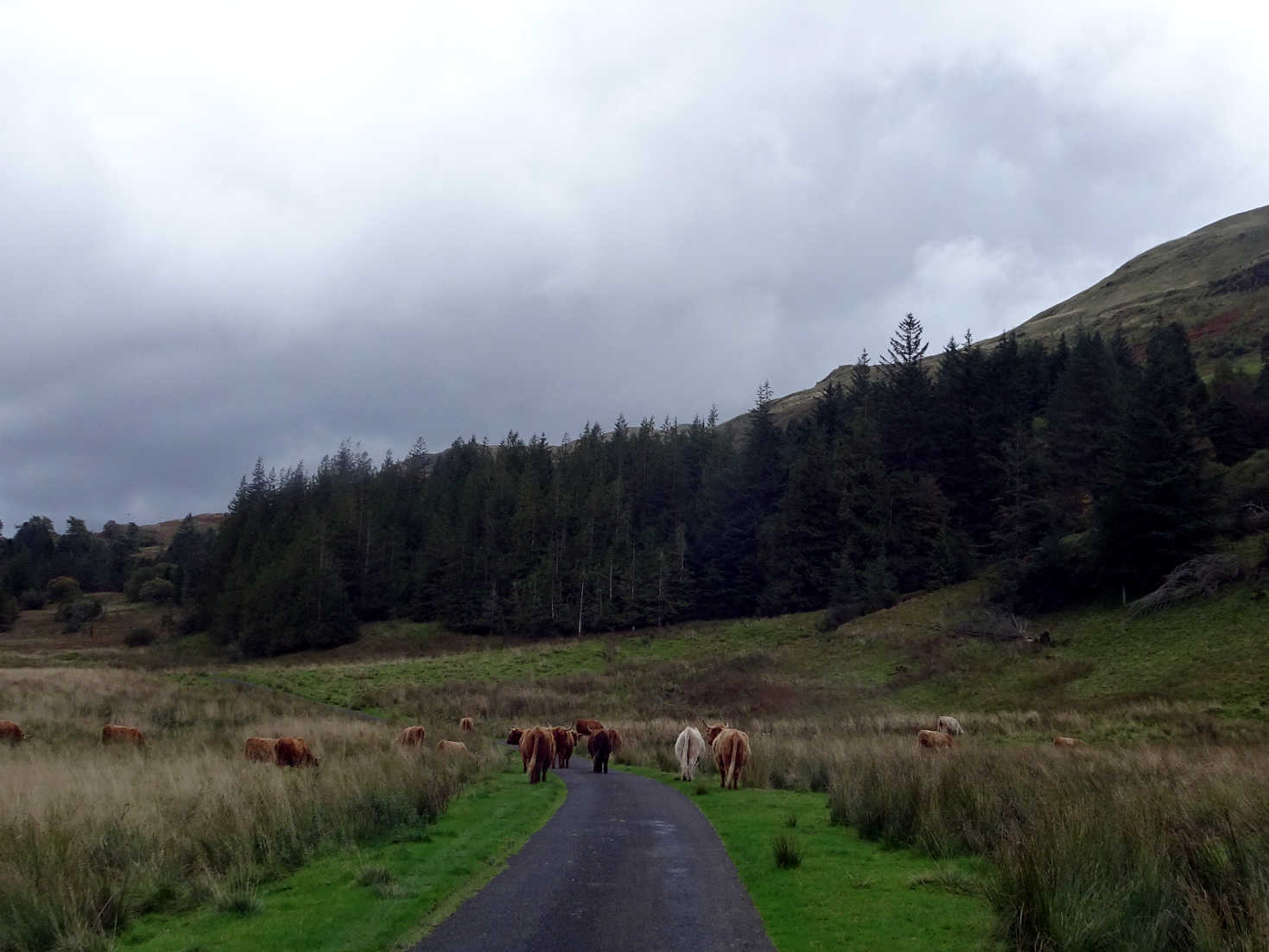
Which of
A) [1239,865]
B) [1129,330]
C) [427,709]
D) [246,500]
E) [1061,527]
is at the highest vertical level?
[1129,330]

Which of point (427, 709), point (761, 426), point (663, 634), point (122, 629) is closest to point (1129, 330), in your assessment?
point (761, 426)

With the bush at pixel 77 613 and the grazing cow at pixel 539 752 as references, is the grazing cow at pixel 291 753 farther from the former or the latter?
the bush at pixel 77 613

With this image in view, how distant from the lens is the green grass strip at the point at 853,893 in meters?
7.98

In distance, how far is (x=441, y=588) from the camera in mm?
93625

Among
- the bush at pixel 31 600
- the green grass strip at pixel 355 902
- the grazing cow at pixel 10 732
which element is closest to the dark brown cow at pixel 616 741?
the green grass strip at pixel 355 902

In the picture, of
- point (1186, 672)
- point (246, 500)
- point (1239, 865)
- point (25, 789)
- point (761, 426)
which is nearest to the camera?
point (1239, 865)

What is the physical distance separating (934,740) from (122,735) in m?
21.1

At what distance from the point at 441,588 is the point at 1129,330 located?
298 ft

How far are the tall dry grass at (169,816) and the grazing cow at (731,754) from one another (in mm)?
6089

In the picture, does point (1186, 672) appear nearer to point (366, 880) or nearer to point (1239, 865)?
point (1239, 865)

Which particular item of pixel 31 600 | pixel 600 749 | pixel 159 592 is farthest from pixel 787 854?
pixel 31 600

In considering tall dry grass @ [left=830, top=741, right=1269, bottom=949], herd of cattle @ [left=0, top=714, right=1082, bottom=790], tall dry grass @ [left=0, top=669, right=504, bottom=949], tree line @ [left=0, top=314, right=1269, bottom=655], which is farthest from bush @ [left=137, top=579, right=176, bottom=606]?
tall dry grass @ [left=830, top=741, right=1269, bottom=949]

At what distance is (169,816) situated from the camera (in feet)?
38.5

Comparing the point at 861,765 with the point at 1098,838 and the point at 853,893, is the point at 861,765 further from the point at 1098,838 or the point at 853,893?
the point at 1098,838
